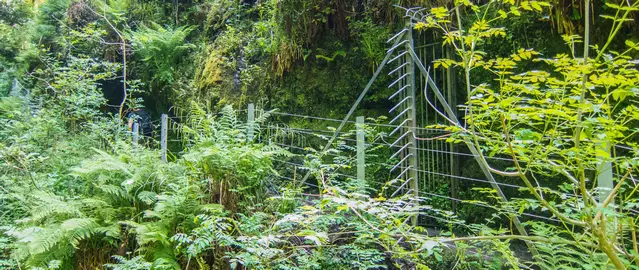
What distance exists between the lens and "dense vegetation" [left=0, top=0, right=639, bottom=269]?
4.77ft

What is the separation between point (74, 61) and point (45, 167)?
2.30 metres

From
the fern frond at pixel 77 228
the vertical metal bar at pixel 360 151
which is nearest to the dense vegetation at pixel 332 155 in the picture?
the fern frond at pixel 77 228

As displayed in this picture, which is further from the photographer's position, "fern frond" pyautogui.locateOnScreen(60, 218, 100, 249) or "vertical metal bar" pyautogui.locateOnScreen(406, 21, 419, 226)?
"vertical metal bar" pyautogui.locateOnScreen(406, 21, 419, 226)

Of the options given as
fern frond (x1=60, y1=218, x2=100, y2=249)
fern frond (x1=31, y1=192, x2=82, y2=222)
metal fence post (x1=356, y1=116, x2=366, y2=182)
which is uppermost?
metal fence post (x1=356, y1=116, x2=366, y2=182)

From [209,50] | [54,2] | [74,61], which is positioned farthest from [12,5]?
[209,50]

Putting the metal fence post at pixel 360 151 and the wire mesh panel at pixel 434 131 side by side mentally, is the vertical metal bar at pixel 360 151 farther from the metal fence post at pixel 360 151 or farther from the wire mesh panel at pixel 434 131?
the wire mesh panel at pixel 434 131

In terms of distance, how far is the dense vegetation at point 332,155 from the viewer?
1.46 m

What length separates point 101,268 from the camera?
111 inches

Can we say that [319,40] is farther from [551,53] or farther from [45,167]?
[45,167]

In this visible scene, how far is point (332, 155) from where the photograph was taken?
3244mm

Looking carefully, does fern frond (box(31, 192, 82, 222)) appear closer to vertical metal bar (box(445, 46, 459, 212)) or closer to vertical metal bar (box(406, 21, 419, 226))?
vertical metal bar (box(406, 21, 419, 226))

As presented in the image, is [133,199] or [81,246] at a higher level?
[133,199]

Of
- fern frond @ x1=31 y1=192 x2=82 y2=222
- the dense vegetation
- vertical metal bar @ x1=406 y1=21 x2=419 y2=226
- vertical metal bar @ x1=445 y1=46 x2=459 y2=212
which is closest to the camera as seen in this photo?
the dense vegetation

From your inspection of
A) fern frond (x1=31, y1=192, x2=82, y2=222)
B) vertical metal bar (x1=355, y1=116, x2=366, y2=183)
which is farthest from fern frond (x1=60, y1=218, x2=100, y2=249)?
vertical metal bar (x1=355, y1=116, x2=366, y2=183)
